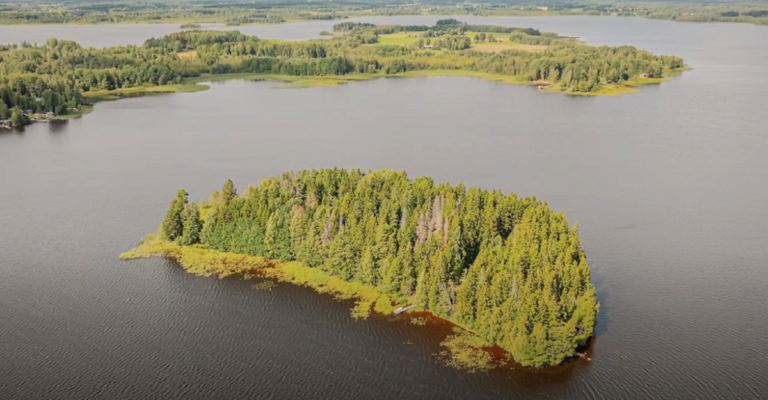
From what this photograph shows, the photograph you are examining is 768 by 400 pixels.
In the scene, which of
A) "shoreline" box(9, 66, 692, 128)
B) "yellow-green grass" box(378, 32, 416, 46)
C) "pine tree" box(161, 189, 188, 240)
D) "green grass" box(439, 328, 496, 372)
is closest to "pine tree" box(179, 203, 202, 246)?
"pine tree" box(161, 189, 188, 240)

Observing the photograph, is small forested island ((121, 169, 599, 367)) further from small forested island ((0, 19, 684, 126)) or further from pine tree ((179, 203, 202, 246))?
small forested island ((0, 19, 684, 126))

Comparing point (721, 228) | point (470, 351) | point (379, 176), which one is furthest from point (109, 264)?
point (721, 228)

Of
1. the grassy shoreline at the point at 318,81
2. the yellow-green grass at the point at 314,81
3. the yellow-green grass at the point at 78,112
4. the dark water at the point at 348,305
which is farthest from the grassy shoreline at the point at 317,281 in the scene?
the grassy shoreline at the point at 318,81

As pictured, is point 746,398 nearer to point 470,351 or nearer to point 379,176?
point 470,351

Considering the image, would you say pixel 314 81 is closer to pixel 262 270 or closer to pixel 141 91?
pixel 141 91

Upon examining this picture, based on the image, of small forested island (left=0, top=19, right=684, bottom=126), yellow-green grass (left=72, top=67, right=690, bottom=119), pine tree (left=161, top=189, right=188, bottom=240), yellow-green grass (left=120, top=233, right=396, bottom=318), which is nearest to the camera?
yellow-green grass (left=120, top=233, right=396, bottom=318)

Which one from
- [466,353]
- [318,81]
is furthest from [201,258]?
[318,81]

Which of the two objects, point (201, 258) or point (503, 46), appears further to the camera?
point (503, 46)
